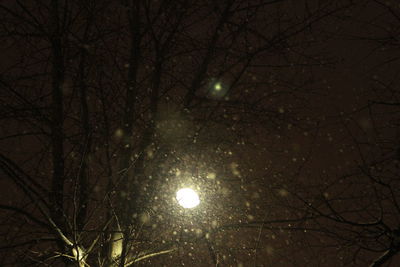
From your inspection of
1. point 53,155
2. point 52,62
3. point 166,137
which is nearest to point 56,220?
point 53,155

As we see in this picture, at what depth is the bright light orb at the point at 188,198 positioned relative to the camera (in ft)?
13.9

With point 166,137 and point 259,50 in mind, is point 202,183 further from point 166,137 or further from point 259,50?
point 259,50

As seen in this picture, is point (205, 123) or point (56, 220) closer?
point (56, 220)

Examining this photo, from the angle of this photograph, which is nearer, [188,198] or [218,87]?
[188,198]

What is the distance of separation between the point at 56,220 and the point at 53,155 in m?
0.93

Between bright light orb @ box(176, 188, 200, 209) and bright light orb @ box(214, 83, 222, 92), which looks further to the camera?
bright light orb @ box(214, 83, 222, 92)

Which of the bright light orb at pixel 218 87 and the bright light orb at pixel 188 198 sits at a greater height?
the bright light orb at pixel 218 87

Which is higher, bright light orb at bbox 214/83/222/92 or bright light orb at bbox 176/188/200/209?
bright light orb at bbox 214/83/222/92

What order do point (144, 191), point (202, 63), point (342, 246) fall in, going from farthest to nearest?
1. point (202, 63)
2. point (144, 191)
3. point (342, 246)

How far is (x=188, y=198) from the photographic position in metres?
4.26

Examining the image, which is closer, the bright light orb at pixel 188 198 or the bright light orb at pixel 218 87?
the bright light orb at pixel 188 198

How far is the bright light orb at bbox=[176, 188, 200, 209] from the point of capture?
4.24 m

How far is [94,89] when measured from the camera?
5160 millimetres

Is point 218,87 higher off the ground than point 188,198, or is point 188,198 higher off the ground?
point 218,87
